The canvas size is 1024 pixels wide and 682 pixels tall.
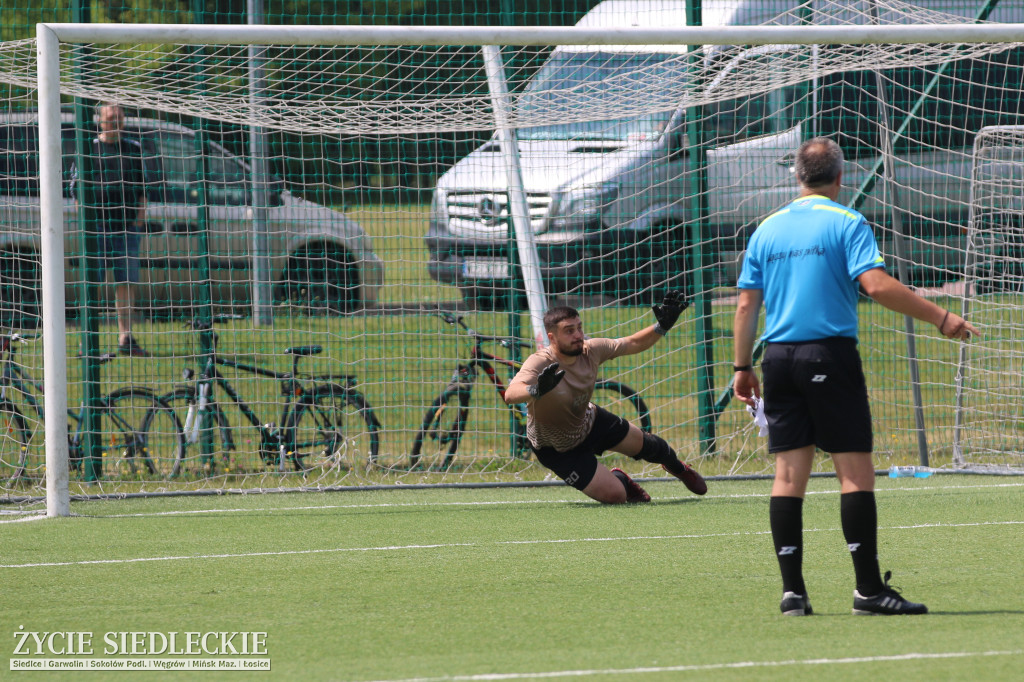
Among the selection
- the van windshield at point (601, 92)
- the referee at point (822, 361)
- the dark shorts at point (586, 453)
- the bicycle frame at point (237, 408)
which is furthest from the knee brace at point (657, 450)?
the referee at point (822, 361)

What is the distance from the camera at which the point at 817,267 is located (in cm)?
462

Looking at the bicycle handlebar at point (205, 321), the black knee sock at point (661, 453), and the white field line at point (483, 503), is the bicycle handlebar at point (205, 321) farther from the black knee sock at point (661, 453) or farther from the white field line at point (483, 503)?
the black knee sock at point (661, 453)

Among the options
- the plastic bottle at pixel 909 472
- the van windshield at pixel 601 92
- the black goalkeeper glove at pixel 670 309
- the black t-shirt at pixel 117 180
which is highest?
the van windshield at pixel 601 92

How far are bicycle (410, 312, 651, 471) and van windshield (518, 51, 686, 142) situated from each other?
1.84 metres

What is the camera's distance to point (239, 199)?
1003cm

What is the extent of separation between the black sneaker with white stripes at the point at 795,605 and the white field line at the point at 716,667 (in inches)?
26.7

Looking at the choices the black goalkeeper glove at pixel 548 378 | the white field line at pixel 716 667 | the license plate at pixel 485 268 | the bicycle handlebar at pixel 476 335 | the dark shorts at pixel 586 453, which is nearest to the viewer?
the white field line at pixel 716 667

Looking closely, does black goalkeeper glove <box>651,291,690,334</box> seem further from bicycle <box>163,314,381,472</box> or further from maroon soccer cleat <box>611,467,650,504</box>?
bicycle <box>163,314,381,472</box>

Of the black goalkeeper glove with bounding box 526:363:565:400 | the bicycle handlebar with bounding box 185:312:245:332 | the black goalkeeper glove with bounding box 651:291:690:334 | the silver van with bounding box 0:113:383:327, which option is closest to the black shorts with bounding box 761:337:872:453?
the black goalkeeper glove with bounding box 526:363:565:400

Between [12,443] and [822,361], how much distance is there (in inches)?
266

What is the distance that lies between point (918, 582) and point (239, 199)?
657 cm

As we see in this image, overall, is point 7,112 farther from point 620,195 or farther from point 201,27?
point 620,195

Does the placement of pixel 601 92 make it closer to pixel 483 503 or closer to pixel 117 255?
pixel 483 503

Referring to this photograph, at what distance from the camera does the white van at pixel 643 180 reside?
10190 millimetres
